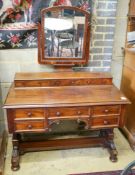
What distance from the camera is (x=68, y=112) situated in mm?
1875

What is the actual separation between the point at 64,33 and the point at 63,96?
0.68m

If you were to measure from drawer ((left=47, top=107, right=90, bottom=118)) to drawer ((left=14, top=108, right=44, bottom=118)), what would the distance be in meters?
0.07


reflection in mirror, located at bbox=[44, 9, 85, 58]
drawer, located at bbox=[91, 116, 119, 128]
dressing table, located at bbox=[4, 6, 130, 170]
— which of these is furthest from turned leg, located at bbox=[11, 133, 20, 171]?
reflection in mirror, located at bbox=[44, 9, 85, 58]

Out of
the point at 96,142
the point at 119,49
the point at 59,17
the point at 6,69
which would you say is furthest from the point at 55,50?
the point at 96,142

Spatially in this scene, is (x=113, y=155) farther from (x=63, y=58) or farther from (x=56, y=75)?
(x=63, y=58)

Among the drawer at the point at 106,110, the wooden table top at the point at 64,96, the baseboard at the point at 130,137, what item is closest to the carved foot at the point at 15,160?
the wooden table top at the point at 64,96

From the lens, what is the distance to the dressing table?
1.84m

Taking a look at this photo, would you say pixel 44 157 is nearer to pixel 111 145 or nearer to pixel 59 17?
pixel 111 145

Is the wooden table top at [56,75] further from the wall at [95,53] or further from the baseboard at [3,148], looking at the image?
the baseboard at [3,148]

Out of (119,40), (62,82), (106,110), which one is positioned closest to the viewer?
(106,110)

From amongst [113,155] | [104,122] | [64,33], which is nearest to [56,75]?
[64,33]

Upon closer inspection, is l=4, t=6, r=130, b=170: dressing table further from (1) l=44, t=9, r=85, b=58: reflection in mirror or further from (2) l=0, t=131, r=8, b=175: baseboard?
(2) l=0, t=131, r=8, b=175: baseboard

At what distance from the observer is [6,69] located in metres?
2.33

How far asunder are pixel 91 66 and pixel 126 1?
2.61 ft
